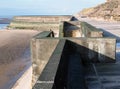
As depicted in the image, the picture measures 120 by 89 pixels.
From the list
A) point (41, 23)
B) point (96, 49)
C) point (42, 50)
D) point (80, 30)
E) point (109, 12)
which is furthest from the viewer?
point (109, 12)

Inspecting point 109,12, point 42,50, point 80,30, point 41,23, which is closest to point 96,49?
point 42,50

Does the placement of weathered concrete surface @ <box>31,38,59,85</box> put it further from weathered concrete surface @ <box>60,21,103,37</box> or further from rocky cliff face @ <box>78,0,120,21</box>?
rocky cliff face @ <box>78,0,120,21</box>

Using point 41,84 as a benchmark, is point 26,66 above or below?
below

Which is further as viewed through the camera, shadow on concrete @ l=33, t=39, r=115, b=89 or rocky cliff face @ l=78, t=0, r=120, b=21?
rocky cliff face @ l=78, t=0, r=120, b=21

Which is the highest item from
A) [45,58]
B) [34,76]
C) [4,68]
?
[45,58]

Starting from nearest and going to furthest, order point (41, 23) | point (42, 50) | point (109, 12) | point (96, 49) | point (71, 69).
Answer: point (71, 69)
point (96, 49)
point (42, 50)
point (41, 23)
point (109, 12)

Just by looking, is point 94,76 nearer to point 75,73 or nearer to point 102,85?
point 102,85

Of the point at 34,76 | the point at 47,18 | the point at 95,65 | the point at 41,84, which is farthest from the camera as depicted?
the point at 47,18

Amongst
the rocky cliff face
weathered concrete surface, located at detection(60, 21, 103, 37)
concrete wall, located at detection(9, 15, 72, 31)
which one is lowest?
concrete wall, located at detection(9, 15, 72, 31)

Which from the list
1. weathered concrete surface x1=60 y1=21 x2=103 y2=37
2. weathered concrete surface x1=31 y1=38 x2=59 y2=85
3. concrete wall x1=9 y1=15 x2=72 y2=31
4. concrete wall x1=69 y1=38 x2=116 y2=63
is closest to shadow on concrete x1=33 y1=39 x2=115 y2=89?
concrete wall x1=69 y1=38 x2=116 y2=63

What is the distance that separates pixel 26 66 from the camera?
810 inches

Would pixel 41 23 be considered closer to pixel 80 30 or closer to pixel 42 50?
pixel 80 30

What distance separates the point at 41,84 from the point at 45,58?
4376 mm

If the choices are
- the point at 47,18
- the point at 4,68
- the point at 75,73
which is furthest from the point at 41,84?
the point at 47,18
